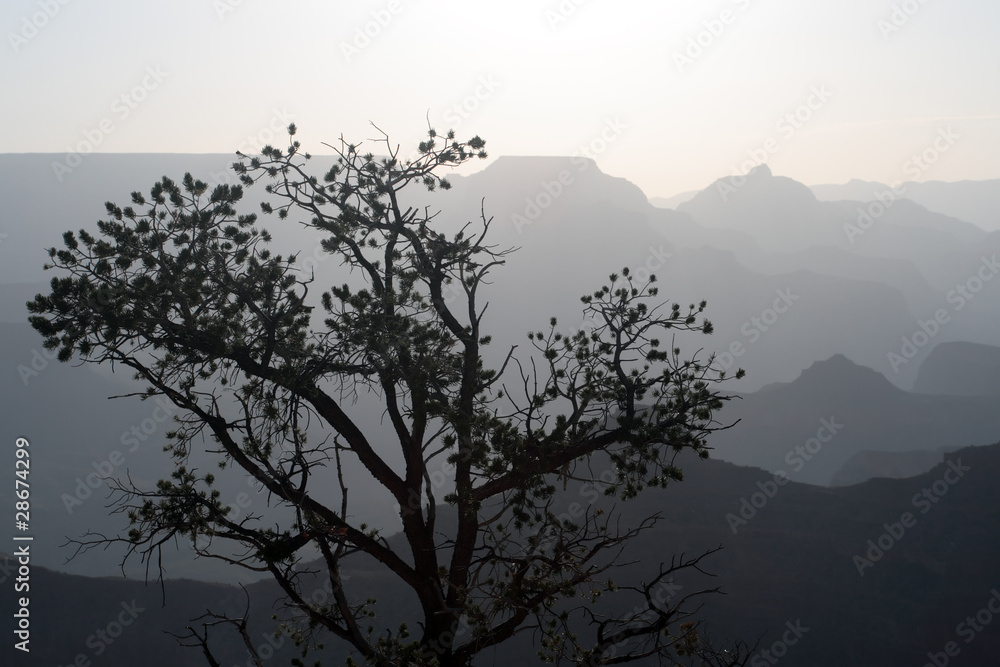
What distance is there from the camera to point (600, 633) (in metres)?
5.74

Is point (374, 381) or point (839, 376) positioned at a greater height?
point (839, 376)

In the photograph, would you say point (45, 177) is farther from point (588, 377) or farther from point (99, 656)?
point (588, 377)

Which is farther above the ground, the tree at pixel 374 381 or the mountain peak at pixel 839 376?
the mountain peak at pixel 839 376

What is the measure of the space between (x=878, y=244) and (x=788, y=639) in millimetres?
193415

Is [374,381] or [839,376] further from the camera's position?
[839,376]

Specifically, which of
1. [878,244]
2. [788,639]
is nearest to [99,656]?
[788,639]

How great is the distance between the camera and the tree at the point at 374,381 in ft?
19.5

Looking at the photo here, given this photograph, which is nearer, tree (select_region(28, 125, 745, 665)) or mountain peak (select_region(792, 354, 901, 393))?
tree (select_region(28, 125, 745, 665))

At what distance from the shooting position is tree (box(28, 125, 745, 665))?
19.5 feet

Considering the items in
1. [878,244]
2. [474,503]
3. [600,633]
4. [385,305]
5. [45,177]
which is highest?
[45,177]

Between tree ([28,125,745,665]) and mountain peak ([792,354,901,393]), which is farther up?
mountain peak ([792,354,901,393])

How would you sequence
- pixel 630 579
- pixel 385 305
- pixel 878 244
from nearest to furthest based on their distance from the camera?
pixel 385 305, pixel 630 579, pixel 878 244

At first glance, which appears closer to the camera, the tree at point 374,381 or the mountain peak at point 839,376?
the tree at point 374,381

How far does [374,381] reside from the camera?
7.09 meters
